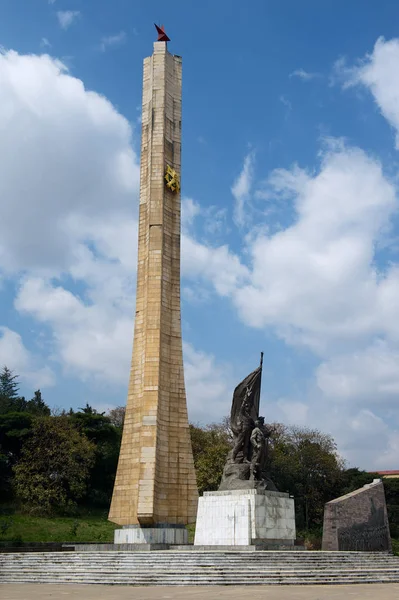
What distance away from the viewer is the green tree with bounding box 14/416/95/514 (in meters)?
22.5

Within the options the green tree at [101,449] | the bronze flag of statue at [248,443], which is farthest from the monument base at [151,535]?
the green tree at [101,449]

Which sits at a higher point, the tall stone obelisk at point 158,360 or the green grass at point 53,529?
the tall stone obelisk at point 158,360

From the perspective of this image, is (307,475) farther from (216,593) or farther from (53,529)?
(216,593)

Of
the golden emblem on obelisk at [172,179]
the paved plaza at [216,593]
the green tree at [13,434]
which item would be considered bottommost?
the paved plaza at [216,593]

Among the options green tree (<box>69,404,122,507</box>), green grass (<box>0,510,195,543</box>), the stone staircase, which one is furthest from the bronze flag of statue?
green tree (<box>69,404,122,507</box>)

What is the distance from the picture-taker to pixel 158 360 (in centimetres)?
1755

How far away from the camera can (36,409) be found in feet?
100

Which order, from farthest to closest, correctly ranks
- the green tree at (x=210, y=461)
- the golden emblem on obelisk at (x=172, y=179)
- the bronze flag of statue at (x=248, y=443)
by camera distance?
the green tree at (x=210, y=461), the golden emblem on obelisk at (x=172, y=179), the bronze flag of statue at (x=248, y=443)

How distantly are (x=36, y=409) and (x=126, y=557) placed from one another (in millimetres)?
21354

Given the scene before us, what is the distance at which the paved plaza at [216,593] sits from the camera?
22.0 ft

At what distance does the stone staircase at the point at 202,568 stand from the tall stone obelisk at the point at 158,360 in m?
5.25

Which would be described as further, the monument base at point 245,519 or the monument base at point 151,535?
the monument base at point 151,535

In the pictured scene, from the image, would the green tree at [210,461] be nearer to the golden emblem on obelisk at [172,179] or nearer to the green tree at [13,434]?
the green tree at [13,434]

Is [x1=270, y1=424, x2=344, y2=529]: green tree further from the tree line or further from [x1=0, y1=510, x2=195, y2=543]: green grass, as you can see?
[x1=0, y1=510, x2=195, y2=543]: green grass
